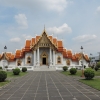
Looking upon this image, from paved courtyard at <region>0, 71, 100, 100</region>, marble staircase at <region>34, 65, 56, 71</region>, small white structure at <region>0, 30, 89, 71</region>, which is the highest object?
small white structure at <region>0, 30, 89, 71</region>

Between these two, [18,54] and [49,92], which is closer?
[49,92]

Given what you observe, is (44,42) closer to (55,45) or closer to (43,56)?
(55,45)

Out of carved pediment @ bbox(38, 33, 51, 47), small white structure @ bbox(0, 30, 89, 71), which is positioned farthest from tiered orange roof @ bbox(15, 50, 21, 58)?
carved pediment @ bbox(38, 33, 51, 47)

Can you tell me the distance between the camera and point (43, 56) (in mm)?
45250

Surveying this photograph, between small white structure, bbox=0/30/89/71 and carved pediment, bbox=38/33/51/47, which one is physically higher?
carved pediment, bbox=38/33/51/47

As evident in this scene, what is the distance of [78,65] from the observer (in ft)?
150

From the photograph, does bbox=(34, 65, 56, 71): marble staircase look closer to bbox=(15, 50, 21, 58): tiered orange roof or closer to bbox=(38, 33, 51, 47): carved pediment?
bbox=(38, 33, 51, 47): carved pediment

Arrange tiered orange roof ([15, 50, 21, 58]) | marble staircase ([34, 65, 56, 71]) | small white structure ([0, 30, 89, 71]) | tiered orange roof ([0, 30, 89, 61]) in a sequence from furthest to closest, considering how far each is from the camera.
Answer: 1. tiered orange roof ([15, 50, 21, 58])
2. tiered orange roof ([0, 30, 89, 61])
3. small white structure ([0, 30, 89, 71])
4. marble staircase ([34, 65, 56, 71])

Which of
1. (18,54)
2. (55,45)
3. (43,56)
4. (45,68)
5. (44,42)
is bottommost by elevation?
(45,68)

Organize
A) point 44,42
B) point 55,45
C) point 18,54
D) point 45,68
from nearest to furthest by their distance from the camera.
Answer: point 45,68 < point 44,42 < point 55,45 < point 18,54

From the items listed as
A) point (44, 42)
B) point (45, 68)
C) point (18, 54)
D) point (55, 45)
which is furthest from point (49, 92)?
point (18, 54)

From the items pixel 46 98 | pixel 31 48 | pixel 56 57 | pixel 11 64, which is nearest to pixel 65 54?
pixel 56 57

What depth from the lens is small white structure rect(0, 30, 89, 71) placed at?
43656 millimetres

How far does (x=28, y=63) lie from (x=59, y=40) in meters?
11.3
